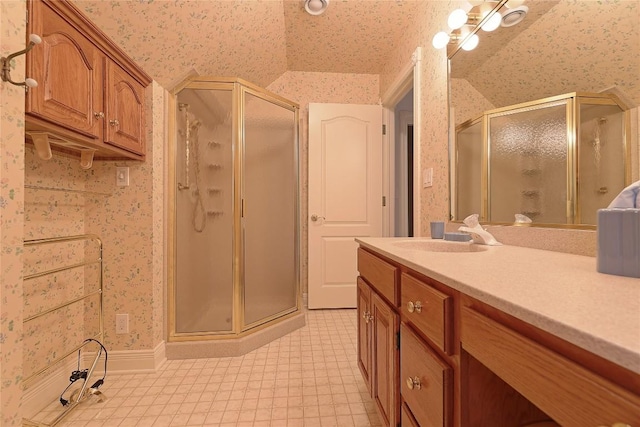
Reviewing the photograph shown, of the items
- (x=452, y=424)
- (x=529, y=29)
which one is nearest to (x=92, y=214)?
(x=452, y=424)

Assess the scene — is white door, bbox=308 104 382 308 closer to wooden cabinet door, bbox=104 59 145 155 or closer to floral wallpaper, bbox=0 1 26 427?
wooden cabinet door, bbox=104 59 145 155

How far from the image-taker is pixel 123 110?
1539 mm

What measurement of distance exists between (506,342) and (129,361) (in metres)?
2.09

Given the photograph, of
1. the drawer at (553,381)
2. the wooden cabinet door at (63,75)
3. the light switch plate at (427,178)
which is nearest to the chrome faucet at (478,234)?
the light switch plate at (427,178)

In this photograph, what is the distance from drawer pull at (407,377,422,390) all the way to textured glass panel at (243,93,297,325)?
4.88 ft

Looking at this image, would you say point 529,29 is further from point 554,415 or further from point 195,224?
point 195,224

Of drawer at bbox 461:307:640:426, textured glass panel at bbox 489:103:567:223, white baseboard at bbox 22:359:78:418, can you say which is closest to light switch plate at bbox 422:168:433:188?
textured glass panel at bbox 489:103:567:223

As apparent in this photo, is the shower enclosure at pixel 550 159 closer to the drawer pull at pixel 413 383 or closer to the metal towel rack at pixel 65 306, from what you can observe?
the drawer pull at pixel 413 383

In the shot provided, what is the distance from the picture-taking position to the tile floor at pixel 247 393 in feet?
4.42

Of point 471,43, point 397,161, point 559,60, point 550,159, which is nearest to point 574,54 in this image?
point 559,60

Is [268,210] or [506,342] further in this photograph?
[268,210]

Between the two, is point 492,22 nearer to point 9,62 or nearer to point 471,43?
point 471,43

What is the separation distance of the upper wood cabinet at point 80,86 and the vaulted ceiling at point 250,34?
0.66ft

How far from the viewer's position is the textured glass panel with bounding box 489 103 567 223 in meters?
0.95
